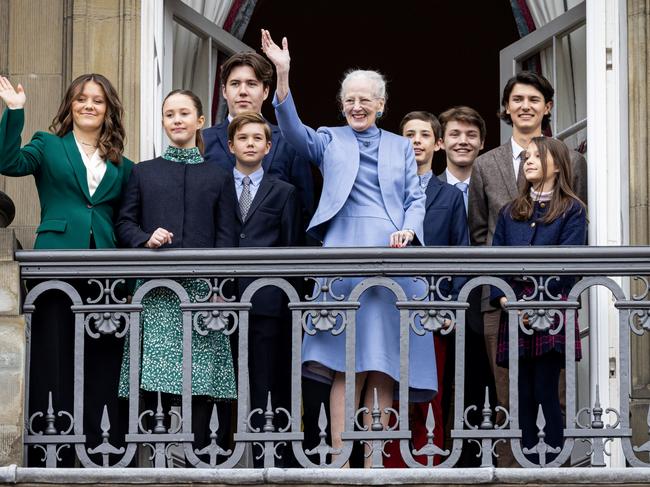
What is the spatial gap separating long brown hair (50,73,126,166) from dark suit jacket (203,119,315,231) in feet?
1.85

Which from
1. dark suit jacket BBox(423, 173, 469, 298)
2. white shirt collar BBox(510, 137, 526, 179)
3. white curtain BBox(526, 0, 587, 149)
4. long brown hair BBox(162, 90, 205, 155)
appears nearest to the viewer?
long brown hair BBox(162, 90, 205, 155)

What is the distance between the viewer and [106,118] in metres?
10.1

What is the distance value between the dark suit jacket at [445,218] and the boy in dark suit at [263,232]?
703 millimetres

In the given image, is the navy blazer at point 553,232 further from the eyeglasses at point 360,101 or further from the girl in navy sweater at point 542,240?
the eyeglasses at point 360,101

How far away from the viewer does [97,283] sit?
9.78 metres

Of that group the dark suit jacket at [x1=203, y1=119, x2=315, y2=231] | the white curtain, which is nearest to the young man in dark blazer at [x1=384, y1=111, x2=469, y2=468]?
the dark suit jacket at [x1=203, y1=119, x2=315, y2=231]

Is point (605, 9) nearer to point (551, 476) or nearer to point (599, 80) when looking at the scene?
point (599, 80)

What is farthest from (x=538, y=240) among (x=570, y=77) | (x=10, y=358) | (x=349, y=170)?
(x=10, y=358)

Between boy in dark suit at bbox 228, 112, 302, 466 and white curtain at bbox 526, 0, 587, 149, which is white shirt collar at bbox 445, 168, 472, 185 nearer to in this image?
white curtain at bbox 526, 0, 587, 149

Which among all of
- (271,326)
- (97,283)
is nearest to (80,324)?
(97,283)

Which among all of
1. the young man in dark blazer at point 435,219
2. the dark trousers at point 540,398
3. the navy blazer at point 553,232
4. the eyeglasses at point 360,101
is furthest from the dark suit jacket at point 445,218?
the dark trousers at point 540,398

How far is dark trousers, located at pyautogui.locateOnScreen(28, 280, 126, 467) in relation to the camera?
9.71 meters

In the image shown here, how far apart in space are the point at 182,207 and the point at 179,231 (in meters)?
0.12

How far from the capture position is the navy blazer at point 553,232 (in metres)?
9.93
